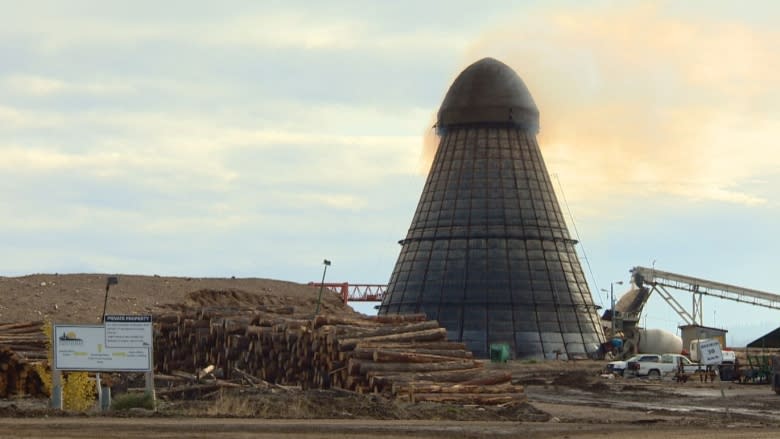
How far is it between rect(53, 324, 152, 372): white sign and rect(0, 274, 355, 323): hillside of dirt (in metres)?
30.3

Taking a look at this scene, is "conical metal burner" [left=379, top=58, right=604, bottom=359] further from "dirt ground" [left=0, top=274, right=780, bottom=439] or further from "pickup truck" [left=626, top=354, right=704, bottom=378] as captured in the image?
"dirt ground" [left=0, top=274, right=780, bottom=439]

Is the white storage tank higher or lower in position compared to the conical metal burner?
lower

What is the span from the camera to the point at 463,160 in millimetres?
84062

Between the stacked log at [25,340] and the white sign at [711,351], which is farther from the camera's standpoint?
the stacked log at [25,340]

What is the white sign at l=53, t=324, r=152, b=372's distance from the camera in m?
33.6

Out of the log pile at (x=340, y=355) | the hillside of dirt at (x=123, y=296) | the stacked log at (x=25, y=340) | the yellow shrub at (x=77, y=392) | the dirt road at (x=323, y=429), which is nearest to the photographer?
the dirt road at (x=323, y=429)

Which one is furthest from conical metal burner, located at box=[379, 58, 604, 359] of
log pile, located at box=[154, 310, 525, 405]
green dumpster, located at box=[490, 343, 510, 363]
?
log pile, located at box=[154, 310, 525, 405]

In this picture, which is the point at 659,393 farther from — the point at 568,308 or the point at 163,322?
the point at 568,308

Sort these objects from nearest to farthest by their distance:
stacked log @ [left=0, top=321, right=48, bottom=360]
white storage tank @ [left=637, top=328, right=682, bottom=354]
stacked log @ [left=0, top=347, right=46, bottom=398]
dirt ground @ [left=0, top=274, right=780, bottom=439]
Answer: dirt ground @ [left=0, top=274, right=780, bottom=439], stacked log @ [left=0, top=347, right=46, bottom=398], stacked log @ [left=0, top=321, right=48, bottom=360], white storage tank @ [left=637, top=328, right=682, bottom=354]

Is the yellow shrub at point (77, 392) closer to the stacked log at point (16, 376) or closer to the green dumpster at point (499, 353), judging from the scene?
the stacked log at point (16, 376)

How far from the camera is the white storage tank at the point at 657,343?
278 ft

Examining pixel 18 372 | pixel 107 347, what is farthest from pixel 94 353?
pixel 18 372

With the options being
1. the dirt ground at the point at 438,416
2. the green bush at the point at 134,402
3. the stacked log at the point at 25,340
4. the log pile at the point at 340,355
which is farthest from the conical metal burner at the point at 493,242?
the green bush at the point at 134,402

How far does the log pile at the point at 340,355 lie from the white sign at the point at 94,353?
807 centimetres
